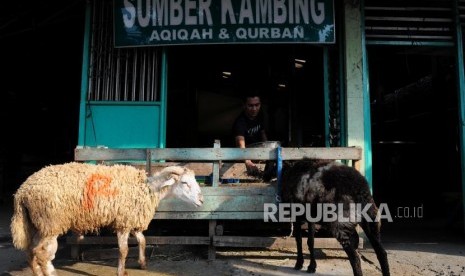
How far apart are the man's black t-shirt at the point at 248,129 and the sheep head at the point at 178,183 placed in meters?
2.04

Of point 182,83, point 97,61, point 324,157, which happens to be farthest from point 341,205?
point 182,83

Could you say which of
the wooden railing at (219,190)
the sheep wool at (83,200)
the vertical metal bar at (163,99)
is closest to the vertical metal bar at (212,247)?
the wooden railing at (219,190)

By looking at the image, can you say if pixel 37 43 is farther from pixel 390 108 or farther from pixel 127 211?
pixel 390 108

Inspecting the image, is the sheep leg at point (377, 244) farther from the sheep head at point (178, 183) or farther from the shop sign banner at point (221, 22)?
the shop sign banner at point (221, 22)

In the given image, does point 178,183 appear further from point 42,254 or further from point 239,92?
point 239,92

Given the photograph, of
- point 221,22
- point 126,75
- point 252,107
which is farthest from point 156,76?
point 252,107

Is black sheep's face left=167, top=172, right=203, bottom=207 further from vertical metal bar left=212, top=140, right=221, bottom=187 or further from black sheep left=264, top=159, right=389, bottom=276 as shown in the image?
black sheep left=264, top=159, right=389, bottom=276

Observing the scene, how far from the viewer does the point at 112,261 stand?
5.54 metres

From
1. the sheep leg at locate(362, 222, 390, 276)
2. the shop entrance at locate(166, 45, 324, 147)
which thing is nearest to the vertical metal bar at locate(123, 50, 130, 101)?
the shop entrance at locate(166, 45, 324, 147)

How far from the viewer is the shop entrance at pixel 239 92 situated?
10055 millimetres

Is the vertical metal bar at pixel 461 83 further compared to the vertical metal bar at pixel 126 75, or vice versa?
the vertical metal bar at pixel 126 75

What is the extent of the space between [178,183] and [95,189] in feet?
3.25

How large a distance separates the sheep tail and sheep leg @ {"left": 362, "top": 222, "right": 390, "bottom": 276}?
3837 mm

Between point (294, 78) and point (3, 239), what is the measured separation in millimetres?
7452
